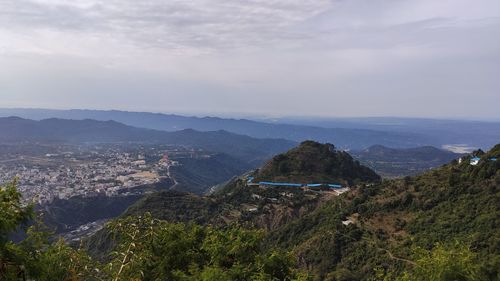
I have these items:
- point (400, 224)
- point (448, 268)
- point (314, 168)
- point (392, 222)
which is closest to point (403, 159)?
point (314, 168)

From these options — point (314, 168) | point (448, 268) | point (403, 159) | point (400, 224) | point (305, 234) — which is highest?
point (448, 268)

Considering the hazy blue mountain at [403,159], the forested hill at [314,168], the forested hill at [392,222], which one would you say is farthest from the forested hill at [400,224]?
the hazy blue mountain at [403,159]

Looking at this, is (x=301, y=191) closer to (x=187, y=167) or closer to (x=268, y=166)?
(x=268, y=166)

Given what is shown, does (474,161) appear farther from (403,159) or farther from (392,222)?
(403,159)

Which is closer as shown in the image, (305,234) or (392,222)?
(392,222)

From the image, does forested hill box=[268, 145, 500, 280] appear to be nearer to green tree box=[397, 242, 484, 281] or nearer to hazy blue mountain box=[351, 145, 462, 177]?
green tree box=[397, 242, 484, 281]

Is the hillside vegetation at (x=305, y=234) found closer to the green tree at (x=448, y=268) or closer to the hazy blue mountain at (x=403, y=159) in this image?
the green tree at (x=448, y=268)

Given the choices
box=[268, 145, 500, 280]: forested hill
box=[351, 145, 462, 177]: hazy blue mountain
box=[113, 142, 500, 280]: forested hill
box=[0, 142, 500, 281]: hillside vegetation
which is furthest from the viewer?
box=[351, 145, 462, 177]: hazy blue mountain

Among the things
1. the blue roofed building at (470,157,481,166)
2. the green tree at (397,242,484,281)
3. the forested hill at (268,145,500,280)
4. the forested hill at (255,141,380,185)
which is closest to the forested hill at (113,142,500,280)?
Answer: the forested hill at (268,145,500,280)

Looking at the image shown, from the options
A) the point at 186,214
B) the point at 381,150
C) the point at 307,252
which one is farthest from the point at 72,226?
the point at 381,150
